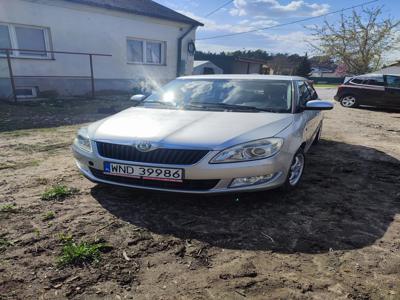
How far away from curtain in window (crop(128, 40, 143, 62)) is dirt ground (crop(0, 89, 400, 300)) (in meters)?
11.2

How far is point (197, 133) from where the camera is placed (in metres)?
3.00

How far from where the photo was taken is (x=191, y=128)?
3133mm

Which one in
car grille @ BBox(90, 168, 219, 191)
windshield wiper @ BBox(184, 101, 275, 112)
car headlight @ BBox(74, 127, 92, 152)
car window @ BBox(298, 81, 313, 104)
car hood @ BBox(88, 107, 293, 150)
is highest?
car window @ BBox(298, 81, 313, 104)

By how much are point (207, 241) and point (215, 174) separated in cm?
60

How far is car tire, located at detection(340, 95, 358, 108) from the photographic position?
1429 cm

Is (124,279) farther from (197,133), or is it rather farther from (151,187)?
(197,133)

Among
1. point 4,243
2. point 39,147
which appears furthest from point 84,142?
point 39,147

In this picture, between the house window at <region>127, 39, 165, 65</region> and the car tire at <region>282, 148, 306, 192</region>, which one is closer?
the car tire at <region>282, 148, 306, 192</region>

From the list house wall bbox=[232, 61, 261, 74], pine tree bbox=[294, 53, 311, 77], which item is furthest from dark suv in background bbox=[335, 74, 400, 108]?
pine tree bbox=[294, 53, 311, 77]

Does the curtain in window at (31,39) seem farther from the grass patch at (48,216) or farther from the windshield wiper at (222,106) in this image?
the grass patch at (48,216)

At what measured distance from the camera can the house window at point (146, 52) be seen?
14.5m

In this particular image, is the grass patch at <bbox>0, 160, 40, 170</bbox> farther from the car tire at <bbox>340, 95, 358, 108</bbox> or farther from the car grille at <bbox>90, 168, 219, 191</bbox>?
the car tire at <bbox>340, 95, 358, 108</bbox>

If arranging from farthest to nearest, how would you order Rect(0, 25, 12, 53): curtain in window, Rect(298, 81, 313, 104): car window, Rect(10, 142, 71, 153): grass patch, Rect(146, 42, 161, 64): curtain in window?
Rect(146, 42, 161, 64): curtain in window < Rect(0, 25, 12, 53): curtain in window < Rect(10, 142, 71, 153): grass patch < Rect(298, 81, 313, 104): car window

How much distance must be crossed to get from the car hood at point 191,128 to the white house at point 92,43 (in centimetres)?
915
